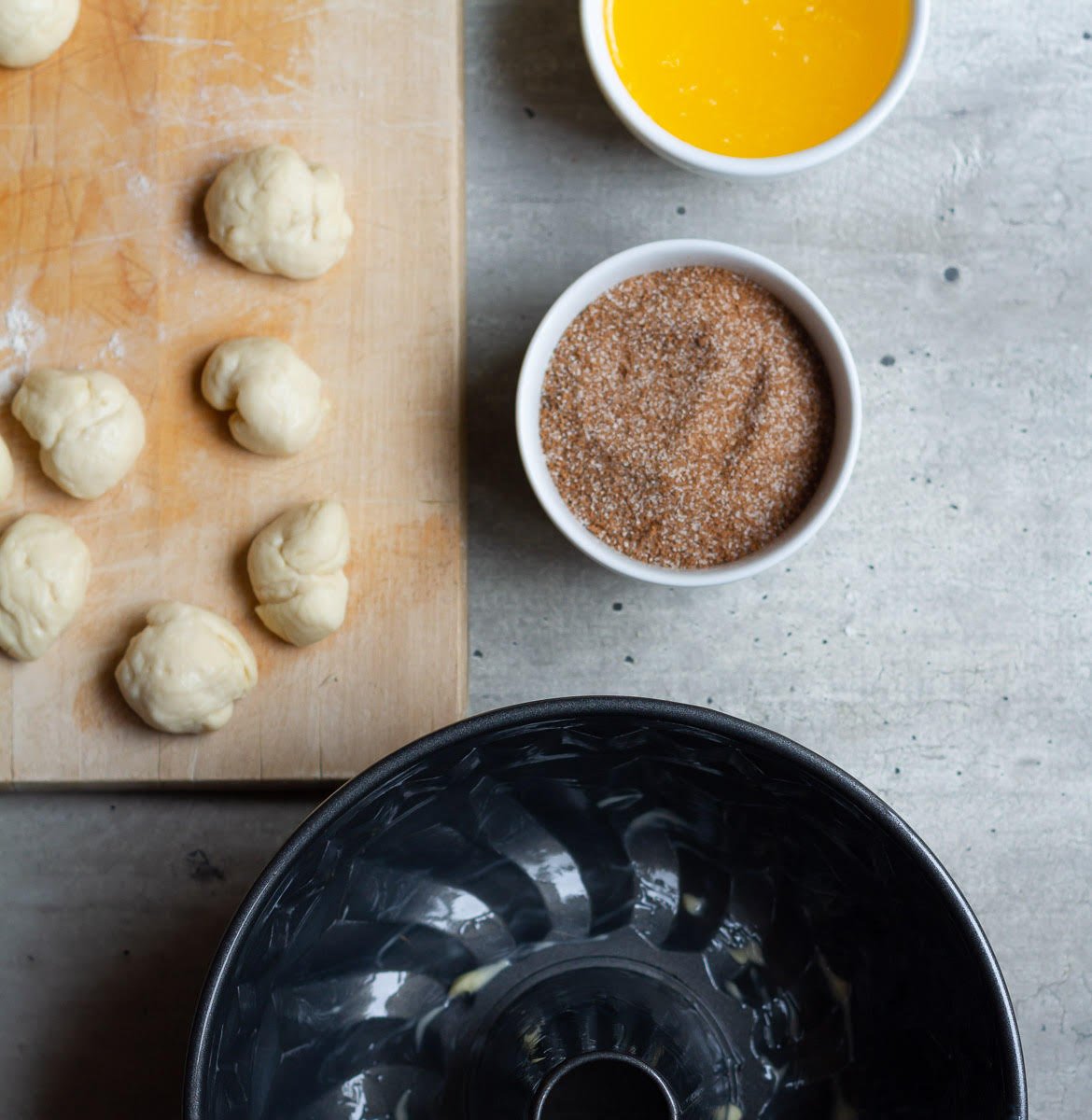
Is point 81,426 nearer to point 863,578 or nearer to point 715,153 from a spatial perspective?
point 715,153

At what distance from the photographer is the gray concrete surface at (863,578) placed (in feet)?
3.23

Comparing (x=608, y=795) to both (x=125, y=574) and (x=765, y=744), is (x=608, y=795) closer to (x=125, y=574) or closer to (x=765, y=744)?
(x=765, y=744)

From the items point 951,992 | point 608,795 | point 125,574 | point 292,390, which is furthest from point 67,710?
point 951,992

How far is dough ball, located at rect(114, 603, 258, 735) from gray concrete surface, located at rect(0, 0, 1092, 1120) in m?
0.13

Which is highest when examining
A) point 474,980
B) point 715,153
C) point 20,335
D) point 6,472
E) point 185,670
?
point 715,153

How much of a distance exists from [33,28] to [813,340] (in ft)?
2.20

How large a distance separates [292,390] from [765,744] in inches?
18.5

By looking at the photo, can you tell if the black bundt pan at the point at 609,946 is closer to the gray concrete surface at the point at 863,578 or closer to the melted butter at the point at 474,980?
the melted butter at the point at 474,980

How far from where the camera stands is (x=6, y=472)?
918 mm

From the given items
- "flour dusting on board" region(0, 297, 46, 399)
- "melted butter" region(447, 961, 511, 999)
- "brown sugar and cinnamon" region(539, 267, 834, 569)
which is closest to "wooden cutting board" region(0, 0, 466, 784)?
"flour dusting on board" region(0, 297, 46, 399)

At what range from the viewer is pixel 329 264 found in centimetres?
92

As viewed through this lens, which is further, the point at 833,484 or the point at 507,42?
the point at 507,42

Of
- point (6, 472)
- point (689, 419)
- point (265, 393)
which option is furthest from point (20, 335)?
point (689, 419)

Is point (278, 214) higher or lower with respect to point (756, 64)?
lower
